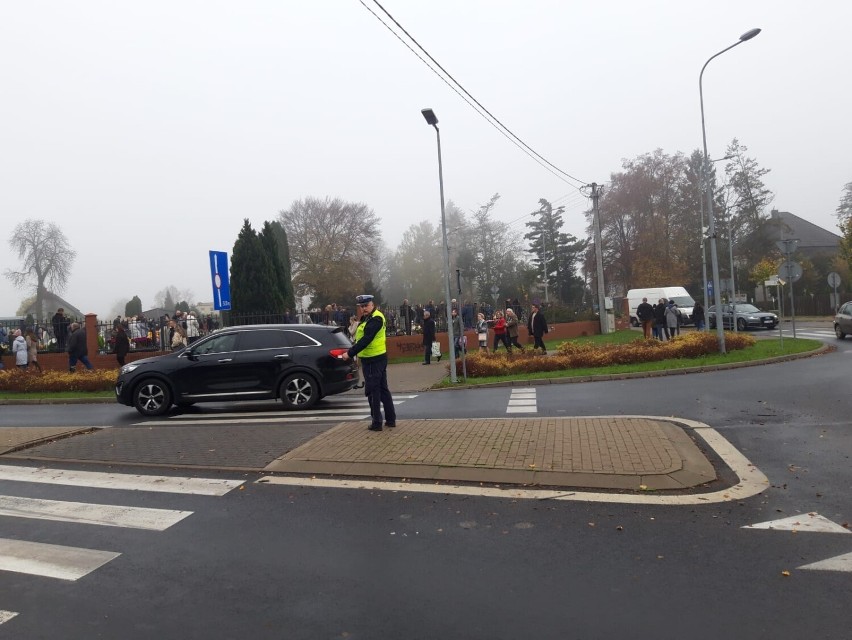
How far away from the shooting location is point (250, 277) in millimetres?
30031

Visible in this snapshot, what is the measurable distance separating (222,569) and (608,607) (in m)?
2.44

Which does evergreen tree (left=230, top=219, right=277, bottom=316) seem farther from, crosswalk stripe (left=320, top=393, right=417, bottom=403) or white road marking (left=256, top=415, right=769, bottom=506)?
white road marking (left=256, top=415, right=769, bottom=506)

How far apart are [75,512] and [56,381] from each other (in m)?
14.0

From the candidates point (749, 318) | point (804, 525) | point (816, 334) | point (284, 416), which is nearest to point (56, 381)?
point (284, 416)

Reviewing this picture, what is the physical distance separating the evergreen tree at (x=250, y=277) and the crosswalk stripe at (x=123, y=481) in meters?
22.2

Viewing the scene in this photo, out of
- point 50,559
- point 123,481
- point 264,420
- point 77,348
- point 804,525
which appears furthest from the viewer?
point 77,348

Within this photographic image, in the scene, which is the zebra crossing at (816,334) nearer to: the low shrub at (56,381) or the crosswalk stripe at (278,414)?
the crosswalk stripe at (278,414)

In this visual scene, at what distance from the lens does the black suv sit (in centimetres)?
1205

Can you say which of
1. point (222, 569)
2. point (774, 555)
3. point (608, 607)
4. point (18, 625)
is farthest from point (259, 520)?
point (774, 555)

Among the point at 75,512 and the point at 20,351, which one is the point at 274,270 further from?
the point at 75,512

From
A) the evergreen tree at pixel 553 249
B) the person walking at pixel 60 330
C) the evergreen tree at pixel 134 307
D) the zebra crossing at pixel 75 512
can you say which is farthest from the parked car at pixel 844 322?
the evergreen tree at pixel 134 307

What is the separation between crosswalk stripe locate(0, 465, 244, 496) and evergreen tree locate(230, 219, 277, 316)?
73.0 feet

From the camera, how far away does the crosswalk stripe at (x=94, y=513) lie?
5.48m

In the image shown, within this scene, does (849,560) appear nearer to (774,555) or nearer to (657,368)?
(774,555)
